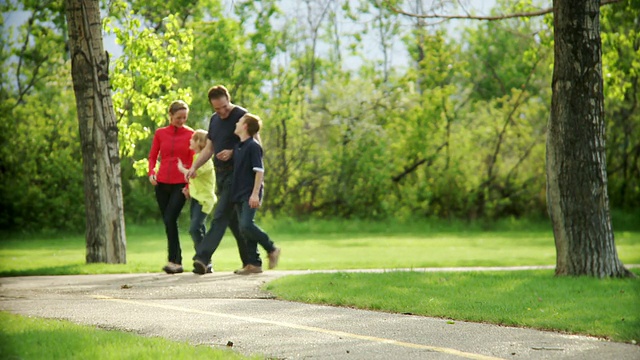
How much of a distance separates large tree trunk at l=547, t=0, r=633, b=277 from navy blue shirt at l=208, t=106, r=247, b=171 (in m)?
4.14

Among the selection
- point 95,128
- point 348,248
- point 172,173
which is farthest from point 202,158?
point 348,248

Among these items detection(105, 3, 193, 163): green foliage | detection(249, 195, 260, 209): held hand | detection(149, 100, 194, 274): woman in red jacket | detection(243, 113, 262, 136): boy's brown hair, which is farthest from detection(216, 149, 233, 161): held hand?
detection(105, 3, 193, 163): green foliage

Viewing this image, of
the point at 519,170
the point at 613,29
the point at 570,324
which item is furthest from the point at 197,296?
the point at 519,170

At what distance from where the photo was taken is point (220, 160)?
12.6 meters

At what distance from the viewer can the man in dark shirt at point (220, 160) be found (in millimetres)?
12445


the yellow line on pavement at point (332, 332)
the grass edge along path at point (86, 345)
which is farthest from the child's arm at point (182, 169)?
the grass edge along path at point (86, 345)

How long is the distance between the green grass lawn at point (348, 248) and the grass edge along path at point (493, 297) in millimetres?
3897

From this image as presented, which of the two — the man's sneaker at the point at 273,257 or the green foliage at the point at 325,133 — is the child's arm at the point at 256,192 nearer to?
the man's sneaker at the point at 273,257

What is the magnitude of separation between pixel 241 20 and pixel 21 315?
24401 mm

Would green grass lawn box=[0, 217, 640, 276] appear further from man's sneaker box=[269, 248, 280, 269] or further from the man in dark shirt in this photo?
man's sneaker box=[269, 248, 280, 269]

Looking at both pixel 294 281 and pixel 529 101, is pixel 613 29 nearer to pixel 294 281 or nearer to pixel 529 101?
pixel 529 101

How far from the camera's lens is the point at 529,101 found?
31.5 m

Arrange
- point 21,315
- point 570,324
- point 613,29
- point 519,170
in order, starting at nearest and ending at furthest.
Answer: point 570,324 < point 21,315 < point 613,29 < point 519,170

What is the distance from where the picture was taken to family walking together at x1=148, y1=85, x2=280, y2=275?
1224cm
